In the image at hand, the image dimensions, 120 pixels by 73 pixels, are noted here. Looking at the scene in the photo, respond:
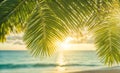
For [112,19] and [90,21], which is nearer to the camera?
[90,21]

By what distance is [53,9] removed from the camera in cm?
251

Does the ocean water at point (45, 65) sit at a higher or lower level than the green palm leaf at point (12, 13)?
higher

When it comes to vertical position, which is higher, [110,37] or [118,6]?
[118,6]

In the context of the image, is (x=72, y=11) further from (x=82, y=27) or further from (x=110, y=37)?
(x=110, y=37)

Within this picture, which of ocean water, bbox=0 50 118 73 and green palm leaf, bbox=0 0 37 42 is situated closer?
green palm leaf, bbox=0 0 37 42

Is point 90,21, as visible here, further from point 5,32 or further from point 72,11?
point 5,32

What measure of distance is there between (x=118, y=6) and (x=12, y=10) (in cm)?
100

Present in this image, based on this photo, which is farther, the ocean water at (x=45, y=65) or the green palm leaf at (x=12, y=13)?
the ocean water at (x=45, y=65)

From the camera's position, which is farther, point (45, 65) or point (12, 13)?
point (45, 65)

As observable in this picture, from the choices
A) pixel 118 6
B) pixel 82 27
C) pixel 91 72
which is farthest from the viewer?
pixel 91 72

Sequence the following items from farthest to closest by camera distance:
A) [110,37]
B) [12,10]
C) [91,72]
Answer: [91,72] → [110,37] → [12,10]

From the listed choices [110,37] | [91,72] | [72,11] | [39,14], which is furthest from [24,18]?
[91,72]

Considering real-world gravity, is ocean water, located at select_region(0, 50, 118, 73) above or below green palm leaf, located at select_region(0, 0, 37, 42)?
above

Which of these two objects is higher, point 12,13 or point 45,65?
point 45,65
